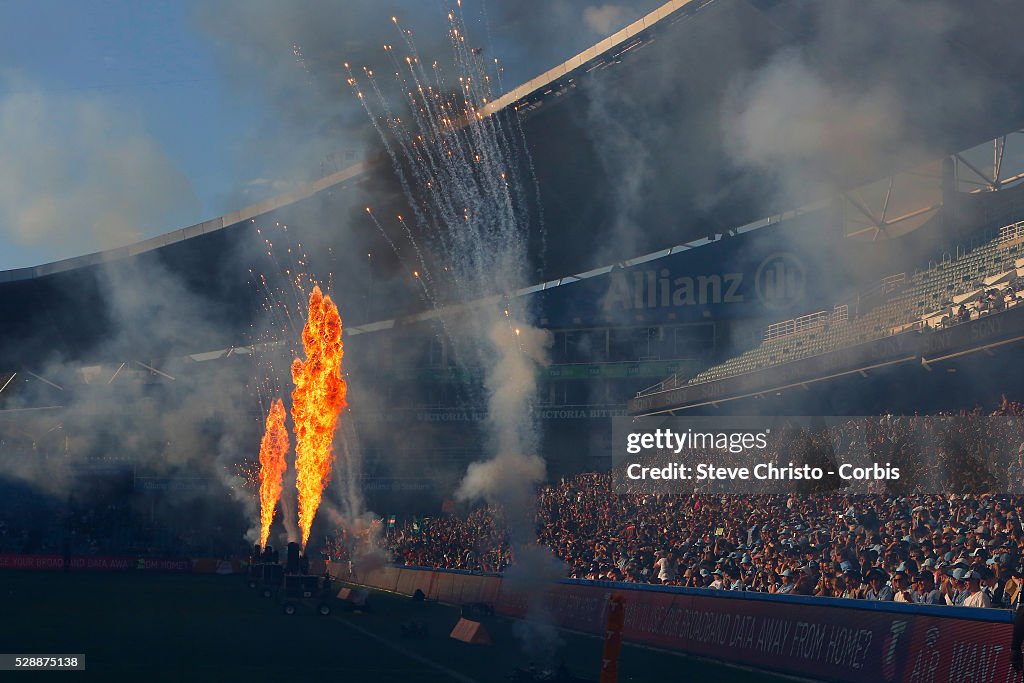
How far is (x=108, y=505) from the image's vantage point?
220 ft

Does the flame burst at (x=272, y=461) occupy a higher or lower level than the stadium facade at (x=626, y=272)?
lower

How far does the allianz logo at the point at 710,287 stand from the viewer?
2388 inches

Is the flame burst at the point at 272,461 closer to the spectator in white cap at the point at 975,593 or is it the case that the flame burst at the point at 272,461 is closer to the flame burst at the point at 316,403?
the flame burst at the point at 316,403

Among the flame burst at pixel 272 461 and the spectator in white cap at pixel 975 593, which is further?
the flame burst at pixel 272 461

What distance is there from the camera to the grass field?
1753cm

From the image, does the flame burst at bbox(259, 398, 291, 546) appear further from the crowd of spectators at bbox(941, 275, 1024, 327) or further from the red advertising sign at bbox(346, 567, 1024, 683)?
the crowd of spectators at bbox(941, 275, 1024, 327)

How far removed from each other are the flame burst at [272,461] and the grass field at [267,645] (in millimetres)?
29542

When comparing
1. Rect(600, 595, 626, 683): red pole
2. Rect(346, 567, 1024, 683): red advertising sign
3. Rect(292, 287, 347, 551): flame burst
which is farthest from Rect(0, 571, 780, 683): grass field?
Rect(292, 287, 347, 551): flame burst

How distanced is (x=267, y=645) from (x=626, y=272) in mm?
47510

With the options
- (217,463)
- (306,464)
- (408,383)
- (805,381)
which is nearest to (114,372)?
(217,463)

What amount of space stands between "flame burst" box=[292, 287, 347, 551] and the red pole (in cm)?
3362

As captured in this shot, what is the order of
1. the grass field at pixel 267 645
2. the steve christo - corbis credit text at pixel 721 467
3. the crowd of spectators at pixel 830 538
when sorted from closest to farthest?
the grass field at pixel 267 645
the crowd of spectators at pixel 830 538
the steve christo - corbis credit text at pixel 721 467

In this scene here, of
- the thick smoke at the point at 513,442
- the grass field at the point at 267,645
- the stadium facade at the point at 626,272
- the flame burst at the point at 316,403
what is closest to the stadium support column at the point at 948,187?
the stadium facade at the point at 626,272

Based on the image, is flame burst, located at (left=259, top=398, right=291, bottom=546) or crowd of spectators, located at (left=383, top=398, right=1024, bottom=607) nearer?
crowd of spectators, located at (left=383, top=398, right=1024, bottom=607)
